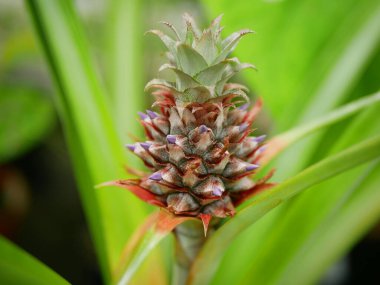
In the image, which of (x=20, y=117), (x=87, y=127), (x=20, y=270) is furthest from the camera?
(x=20, y=117)

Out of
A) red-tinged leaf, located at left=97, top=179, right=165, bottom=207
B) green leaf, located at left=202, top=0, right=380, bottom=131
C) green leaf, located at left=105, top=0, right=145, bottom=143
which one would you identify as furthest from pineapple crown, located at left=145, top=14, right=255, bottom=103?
green leaf, located at left=105, top=0, right=145, bottom=143

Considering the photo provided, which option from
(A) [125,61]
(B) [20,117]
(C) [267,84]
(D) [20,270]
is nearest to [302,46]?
(C) [267,84]

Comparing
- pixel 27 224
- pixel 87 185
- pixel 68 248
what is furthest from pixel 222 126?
pixel 27 224

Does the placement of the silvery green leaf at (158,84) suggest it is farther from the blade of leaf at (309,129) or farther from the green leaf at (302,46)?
the green leaf at (302,46)

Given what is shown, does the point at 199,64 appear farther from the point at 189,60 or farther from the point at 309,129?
the point at 309,129

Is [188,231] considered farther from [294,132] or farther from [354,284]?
[354,284]

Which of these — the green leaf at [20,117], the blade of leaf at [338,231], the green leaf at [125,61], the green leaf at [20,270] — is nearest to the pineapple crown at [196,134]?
the green leaf at [20,270]
